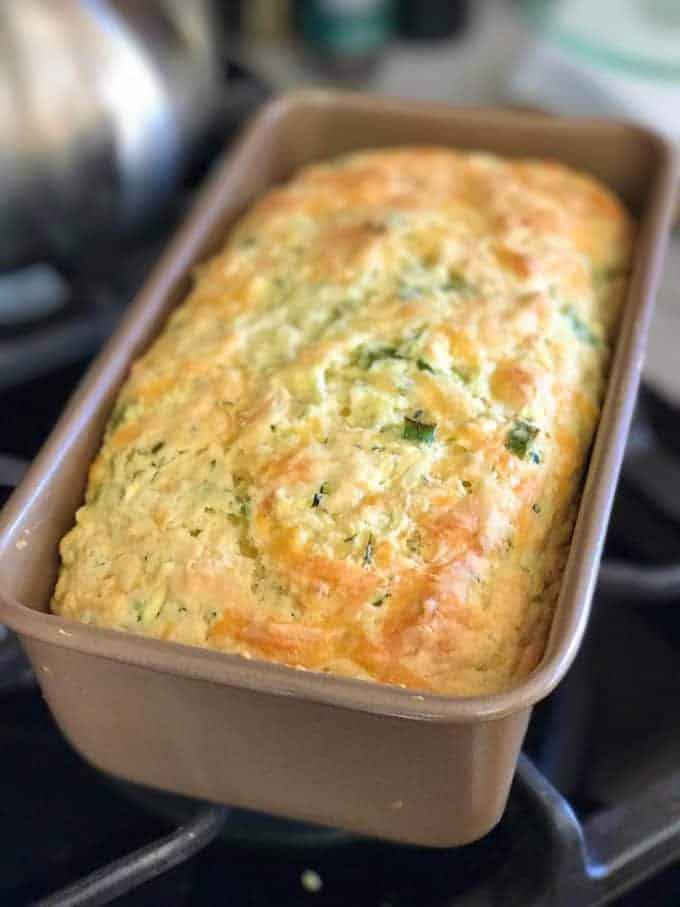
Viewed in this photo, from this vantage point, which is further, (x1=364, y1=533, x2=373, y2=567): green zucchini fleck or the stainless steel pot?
the stainless steel pot

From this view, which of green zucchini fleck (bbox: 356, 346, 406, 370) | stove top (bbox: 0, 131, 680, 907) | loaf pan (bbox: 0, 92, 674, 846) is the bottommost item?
stove top (bbox: 0, 131, 680, 907)

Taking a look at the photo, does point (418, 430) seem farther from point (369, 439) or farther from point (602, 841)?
point (602, 841)

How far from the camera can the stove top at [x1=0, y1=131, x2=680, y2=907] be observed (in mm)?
754

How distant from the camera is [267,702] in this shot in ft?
2.07

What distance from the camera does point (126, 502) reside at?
2.48 feet

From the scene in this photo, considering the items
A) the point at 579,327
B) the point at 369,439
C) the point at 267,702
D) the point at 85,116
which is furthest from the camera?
the point at 85,116

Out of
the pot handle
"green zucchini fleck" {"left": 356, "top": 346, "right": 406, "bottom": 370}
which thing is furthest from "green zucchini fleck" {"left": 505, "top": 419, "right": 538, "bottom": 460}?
the pot handle

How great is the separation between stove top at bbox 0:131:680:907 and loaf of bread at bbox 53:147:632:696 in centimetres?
17

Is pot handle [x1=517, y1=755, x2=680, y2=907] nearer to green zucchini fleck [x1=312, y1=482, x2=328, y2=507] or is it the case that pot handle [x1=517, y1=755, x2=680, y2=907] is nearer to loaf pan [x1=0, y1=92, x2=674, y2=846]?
loaf pan [x1=0, y1=92, x2=674, y2=846]

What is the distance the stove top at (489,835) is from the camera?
0.75m

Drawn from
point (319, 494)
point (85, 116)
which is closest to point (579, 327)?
point (319, 494)

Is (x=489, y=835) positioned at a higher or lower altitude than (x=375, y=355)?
lower

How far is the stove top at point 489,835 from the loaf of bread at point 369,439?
0.57ft

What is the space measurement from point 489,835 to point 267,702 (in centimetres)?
25
